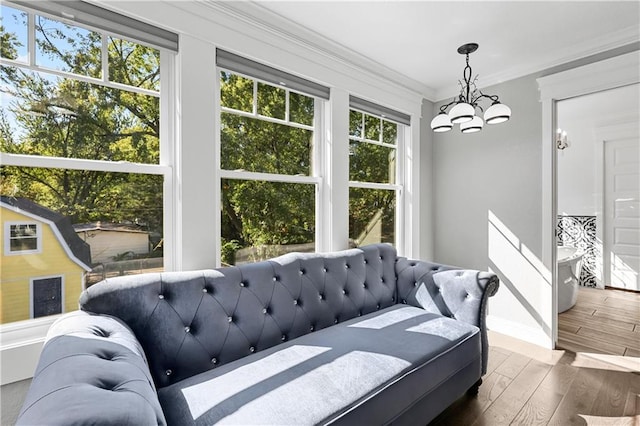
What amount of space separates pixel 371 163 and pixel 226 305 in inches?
81.3

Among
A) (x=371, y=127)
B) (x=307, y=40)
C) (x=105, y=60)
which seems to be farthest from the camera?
(x=371, y=127)

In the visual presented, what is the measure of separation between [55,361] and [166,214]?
3.60 ft

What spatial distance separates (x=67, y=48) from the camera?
63.7 inches

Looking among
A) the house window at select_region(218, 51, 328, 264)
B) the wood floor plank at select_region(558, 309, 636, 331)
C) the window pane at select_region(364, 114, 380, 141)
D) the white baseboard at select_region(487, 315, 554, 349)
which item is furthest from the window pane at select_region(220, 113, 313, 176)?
the wood floor plank at select_region(558, 309, 636, 331)

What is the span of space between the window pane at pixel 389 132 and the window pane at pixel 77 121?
2.17 meters

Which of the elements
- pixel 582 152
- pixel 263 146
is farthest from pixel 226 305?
pixel 582 152

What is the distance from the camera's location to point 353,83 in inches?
111

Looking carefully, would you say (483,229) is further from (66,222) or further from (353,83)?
(66,222)

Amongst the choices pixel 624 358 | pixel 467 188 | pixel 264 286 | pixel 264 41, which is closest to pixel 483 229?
pixel 467 188

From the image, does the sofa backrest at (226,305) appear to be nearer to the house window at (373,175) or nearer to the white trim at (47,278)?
the white trim at (47,278)

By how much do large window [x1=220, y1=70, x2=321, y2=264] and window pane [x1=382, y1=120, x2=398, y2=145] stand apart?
934 mm

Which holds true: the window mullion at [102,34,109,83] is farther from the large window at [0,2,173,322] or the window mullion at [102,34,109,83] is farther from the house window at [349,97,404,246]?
the house window at [349,97,404,246]

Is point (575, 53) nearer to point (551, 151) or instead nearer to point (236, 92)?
point (551, 151)

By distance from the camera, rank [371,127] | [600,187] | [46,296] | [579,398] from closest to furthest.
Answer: [46,296]
[579,398]
[371,127]
[600,187]
